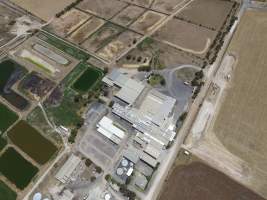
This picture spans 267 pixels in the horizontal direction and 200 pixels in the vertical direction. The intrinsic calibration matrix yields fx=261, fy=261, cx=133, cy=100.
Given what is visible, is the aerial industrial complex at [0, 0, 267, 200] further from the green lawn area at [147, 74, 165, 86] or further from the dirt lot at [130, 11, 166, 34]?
the dirt lot at [130, 11, 166, 34]

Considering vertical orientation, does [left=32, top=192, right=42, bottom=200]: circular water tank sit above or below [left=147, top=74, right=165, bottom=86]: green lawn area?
below

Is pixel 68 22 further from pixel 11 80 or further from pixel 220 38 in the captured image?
pixel 220 38

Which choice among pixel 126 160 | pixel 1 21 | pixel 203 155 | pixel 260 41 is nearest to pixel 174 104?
pixel 203 155

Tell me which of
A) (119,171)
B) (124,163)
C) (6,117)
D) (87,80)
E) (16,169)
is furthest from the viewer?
(87,80)

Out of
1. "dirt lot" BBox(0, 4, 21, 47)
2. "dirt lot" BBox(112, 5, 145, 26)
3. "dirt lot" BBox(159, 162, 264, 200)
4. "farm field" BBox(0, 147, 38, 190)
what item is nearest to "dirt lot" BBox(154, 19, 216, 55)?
"dirt lot" BBox(112, 5, 145, 26)

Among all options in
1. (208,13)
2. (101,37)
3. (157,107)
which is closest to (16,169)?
(157,107)

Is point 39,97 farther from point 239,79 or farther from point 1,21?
point 239,79

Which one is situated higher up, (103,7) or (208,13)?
(208,13)
